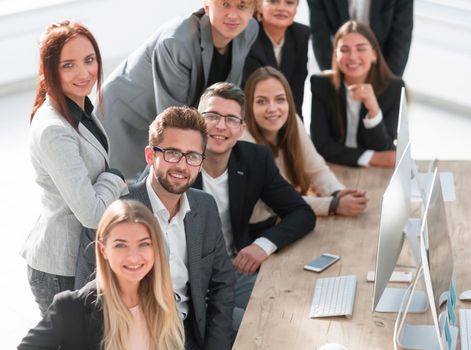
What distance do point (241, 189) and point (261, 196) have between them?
0.53ft

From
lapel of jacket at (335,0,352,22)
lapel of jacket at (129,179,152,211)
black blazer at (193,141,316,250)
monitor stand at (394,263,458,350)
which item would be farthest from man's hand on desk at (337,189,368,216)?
lapel of jacket at (335,0,352,22)

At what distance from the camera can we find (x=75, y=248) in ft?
11.1

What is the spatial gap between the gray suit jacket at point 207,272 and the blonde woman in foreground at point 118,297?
43 cm

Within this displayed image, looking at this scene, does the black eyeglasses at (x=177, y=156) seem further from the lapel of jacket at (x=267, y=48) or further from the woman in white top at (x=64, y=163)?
the lapel of jacket at (x=267, y=48)

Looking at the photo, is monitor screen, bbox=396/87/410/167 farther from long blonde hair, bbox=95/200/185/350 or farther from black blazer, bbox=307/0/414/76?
black blazer, bbox=307/0/414/76

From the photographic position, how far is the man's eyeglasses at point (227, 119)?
3.91 m

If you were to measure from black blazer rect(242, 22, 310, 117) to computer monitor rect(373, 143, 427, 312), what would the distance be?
1.49 meters

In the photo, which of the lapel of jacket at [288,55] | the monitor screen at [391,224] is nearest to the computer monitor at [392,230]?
the monitor screen at [391,224]

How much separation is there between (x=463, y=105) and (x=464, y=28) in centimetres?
55

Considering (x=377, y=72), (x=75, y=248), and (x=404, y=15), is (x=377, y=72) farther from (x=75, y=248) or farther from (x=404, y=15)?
(x=75, y=248)

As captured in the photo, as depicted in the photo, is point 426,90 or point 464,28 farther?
point 426,90

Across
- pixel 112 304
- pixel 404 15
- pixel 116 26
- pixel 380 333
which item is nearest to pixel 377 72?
pixel 404 15

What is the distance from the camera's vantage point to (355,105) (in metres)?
4.88

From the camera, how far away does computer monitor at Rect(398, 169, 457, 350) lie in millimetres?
3145
